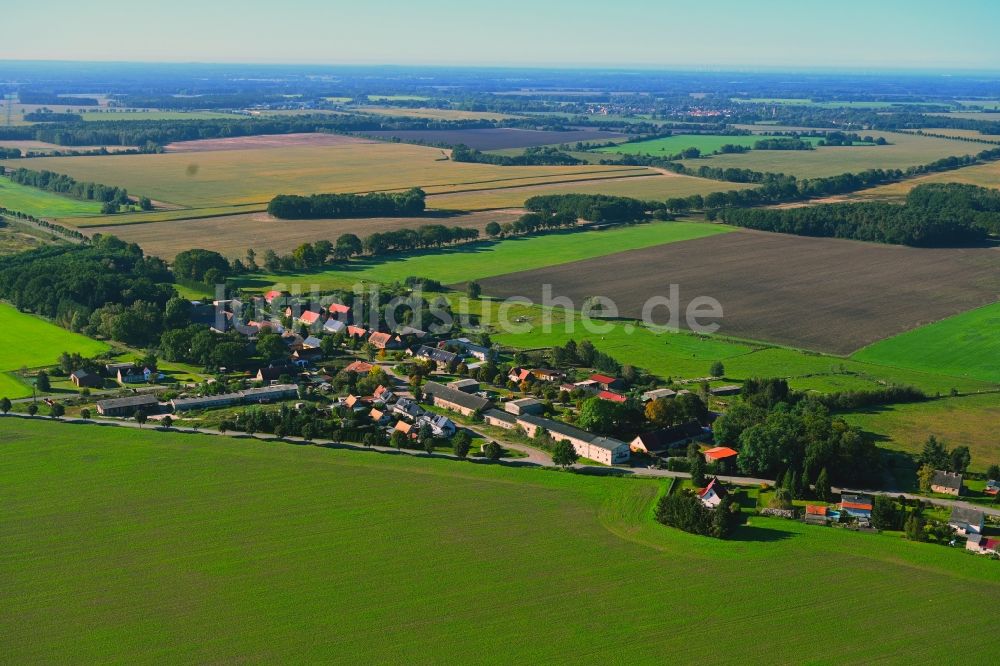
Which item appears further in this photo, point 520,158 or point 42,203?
point 520,158

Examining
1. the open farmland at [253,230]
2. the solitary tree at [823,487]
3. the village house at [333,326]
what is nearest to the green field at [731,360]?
the village house at [333,326]

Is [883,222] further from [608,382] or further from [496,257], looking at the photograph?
[608,382]

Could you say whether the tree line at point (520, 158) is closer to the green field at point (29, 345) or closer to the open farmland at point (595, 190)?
the open farmland at point (595, 190)

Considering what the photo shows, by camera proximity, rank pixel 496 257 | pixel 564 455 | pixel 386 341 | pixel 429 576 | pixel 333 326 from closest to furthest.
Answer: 1. pixel 429 576
2. pixel 564 455
3. pixel 386 341
4. pixel 333 326
5. pixel 496 257

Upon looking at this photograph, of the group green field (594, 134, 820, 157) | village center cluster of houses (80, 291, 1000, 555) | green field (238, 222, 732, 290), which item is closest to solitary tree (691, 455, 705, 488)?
village center cluster of houses (80, 291, 1000, 555)

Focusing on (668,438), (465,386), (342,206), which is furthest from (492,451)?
(342,206)

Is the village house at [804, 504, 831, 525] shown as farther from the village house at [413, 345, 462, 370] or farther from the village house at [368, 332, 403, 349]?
the village house at [368, 332, 403, 349]
